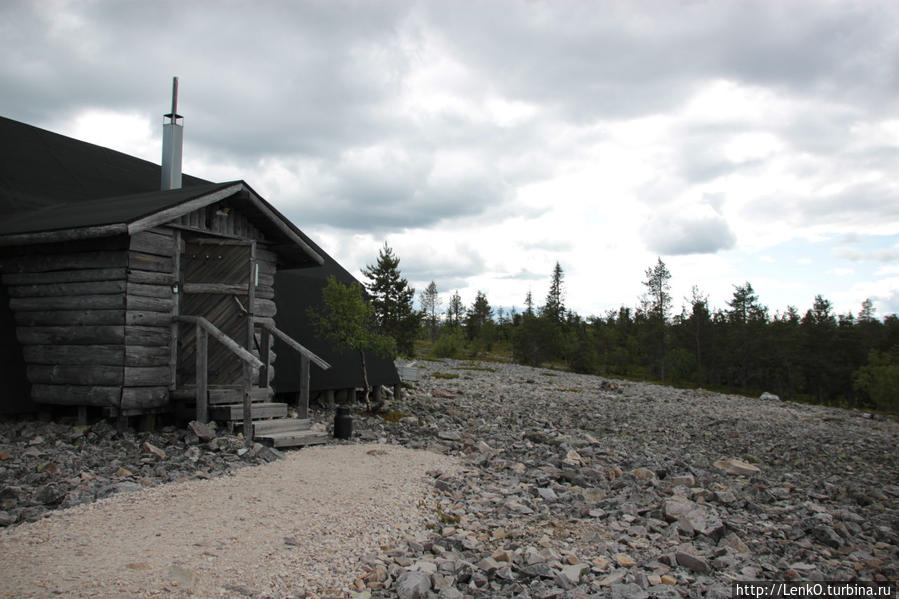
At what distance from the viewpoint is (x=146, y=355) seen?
9.79 meters

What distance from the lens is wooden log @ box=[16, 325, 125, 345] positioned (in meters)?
9.54

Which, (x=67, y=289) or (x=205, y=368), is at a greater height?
(x=67, y=289)

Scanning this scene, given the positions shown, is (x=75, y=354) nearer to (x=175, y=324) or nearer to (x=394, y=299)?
(x=175, y=324)

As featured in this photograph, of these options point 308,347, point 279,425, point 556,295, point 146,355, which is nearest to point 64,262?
point 146,355

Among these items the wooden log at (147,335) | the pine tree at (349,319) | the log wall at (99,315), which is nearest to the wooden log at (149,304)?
the log wall at (99,315)

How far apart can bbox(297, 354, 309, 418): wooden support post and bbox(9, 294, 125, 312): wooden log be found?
346cm

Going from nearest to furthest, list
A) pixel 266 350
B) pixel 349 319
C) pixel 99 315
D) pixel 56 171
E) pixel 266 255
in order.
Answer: pixel 99 315
pixel 266 350
pixel 266 255
pixel 349 319
pixel 56 171

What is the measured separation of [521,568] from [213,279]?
8.12 m

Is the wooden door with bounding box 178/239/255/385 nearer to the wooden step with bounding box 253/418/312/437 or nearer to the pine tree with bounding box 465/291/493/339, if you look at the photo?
the wooden step with bounding box 253/418/312/437

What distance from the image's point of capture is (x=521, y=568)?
578cm

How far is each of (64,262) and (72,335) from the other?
1.23 meters

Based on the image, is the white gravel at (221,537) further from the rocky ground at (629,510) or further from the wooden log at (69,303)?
the wooden log at (69,303)

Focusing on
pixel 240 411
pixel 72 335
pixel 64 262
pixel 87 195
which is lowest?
pixel 240 411

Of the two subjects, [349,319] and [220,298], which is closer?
[220,298]
